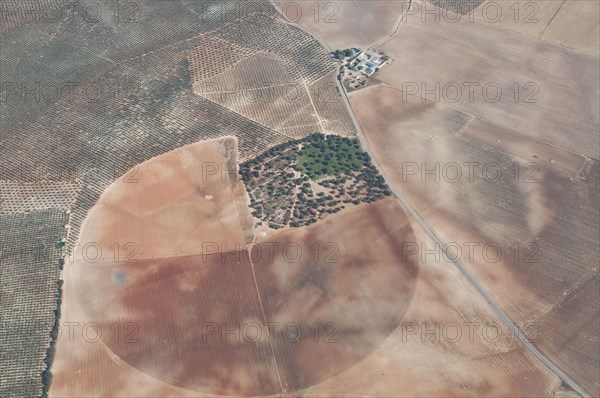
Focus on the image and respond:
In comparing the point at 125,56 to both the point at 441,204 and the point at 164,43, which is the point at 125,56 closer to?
the point at 164,43

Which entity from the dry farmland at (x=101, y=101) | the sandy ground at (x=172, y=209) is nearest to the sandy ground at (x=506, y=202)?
the dry farmland at (x=101, y=101)

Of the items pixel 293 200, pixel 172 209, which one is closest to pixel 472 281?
pixel 293 200

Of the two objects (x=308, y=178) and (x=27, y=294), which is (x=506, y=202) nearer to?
(x=308, y=178)

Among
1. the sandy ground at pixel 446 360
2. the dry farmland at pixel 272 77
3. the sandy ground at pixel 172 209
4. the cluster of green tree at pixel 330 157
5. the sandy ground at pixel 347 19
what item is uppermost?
the sandy ground at pixel 347 19

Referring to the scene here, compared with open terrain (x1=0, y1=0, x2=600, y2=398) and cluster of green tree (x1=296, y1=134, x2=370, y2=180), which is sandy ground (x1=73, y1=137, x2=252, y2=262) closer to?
open terrain (x1=0, y1=0, x2=600, y2=398)

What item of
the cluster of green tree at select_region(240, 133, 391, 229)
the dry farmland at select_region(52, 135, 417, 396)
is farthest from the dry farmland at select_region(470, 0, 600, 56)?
the dry farmland at select_region(52, 135, 417, 396)

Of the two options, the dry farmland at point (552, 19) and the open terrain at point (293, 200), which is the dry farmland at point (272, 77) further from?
the dry farmland at point (552, 19)

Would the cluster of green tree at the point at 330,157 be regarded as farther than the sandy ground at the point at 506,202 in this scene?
Yes

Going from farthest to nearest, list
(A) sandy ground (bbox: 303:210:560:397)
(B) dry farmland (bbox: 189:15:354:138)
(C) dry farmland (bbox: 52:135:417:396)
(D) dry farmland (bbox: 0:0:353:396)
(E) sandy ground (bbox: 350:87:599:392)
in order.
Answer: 1. (B) dry farmland (bbox: 189:15:354:138)
2. (D) dry farmland (bbox: 0:0:353:396)
3. (E) sandy ground (bbox: 350:87:599:392)
4. (C) dry farmland (bbox: 52:135:417:396)
5. (A) sandy ground (bbox: 303:210:560:397)

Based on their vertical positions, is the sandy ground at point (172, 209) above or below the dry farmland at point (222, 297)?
above
